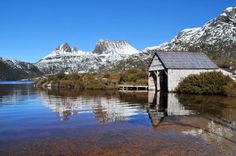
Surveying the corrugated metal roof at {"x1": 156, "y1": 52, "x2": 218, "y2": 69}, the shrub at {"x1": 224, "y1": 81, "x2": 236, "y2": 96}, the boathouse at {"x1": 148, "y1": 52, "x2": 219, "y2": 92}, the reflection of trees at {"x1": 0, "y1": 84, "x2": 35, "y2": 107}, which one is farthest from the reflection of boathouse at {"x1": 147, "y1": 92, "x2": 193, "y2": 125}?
the corrugated metal roof at {"x1": 156, "y1": 52, "x2": 218, "y2": 69}

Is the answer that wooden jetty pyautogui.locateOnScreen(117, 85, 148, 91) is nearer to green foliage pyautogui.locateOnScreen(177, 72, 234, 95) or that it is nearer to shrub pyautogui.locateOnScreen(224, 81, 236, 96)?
green foliage pyautogui.locateOnScreen(177, 72, 234, 95)

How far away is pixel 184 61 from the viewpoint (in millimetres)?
→ 54438

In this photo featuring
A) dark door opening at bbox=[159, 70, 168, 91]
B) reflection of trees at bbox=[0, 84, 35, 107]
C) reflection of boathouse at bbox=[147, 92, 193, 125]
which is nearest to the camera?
reflection of boathouse at bbox=[147, 92, 193, 125]

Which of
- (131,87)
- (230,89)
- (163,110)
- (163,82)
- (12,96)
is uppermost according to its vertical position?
(163,82)

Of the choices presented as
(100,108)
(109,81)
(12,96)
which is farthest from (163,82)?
(100,108)

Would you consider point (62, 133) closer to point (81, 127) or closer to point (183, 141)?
point (81, 127)

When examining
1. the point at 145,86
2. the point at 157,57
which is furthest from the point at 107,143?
the point at 145,86

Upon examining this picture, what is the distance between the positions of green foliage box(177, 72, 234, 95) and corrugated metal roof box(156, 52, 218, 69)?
3.18 metres

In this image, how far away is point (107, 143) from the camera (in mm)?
14719

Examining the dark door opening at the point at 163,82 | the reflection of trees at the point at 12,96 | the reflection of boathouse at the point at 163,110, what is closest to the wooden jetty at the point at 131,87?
the dark door opening at the point at 163,82

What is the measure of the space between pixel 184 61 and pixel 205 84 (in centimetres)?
775

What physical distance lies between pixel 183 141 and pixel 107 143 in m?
3.51

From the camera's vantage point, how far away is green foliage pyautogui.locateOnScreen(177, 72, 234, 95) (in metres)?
45.9

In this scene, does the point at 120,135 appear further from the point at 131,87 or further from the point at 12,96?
the point at 131,87
